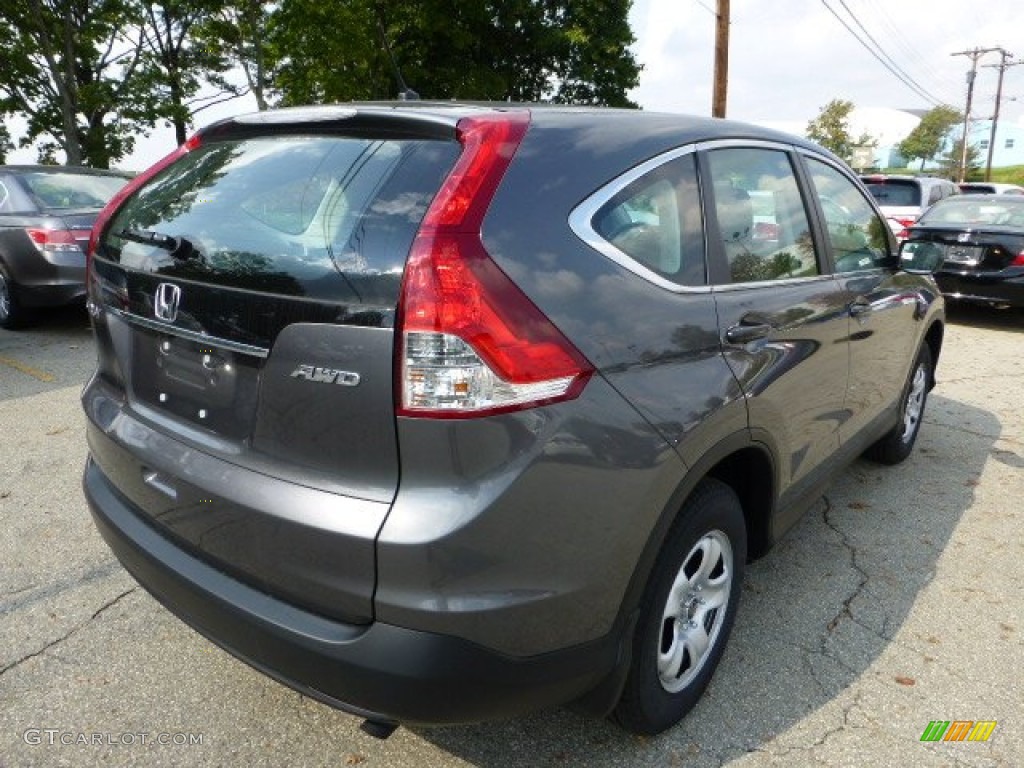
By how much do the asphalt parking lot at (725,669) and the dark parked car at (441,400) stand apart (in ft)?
1.00

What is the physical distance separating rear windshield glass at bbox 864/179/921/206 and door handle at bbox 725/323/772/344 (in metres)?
11.2

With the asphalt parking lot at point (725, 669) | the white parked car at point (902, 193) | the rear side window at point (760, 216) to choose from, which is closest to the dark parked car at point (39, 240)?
the asphalt parking lot at point (725, 669)

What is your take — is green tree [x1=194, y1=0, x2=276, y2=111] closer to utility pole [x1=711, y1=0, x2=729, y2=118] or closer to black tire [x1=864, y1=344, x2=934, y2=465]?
utility pole [x1=711, y1=0, x2=729, y2=118]

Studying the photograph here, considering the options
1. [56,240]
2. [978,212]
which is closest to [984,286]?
[978,212]

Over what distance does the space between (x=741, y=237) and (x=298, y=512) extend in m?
1.55

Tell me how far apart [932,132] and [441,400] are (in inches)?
3523

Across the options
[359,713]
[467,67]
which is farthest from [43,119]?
[359,713]

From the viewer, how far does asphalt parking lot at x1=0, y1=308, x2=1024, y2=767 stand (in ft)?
6.93

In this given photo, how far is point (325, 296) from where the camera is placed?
5.29 ft

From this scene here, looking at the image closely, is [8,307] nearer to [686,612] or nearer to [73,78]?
[686,612]

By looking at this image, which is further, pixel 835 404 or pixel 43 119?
pixel 43 119

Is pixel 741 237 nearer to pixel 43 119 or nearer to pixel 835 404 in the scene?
pixel 835 404

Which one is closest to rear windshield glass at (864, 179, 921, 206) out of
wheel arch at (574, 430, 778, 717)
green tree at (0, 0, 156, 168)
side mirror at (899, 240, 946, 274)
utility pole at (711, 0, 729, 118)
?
utility pole at (711, 0, 729, 118)

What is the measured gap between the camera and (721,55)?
52.5 ft
